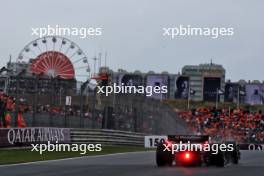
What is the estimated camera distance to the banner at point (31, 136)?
1008 inches

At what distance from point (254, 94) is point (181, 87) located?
9082 mm

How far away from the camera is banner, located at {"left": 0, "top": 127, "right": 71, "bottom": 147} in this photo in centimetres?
2561

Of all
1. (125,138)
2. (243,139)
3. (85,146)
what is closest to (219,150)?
(85,146)

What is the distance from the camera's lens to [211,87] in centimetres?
8950

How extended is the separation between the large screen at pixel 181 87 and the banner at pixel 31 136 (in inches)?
2215

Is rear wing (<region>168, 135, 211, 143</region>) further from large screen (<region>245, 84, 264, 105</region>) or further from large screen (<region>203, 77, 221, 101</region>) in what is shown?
large screen (<region>245, 84, 264, 105</region>)

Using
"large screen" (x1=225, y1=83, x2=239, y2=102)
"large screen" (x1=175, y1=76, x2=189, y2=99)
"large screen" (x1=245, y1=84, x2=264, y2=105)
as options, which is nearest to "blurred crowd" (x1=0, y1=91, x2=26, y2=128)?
"large screen" (x1=175, y1=76, x2=189, y2=99)

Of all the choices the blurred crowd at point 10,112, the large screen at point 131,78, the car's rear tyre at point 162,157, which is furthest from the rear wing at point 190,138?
the large screen at point 131,78

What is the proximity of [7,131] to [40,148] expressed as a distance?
2.22 m

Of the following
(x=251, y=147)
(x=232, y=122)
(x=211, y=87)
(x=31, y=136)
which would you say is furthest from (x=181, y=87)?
(x=31, y=136)

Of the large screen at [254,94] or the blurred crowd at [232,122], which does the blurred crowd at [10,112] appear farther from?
the large screen at [254,94]

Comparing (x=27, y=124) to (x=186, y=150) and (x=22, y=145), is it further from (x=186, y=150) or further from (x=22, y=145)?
(x=186, y=150)

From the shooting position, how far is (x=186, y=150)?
64.3ft

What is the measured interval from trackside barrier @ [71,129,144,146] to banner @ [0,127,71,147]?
0.92 metres
